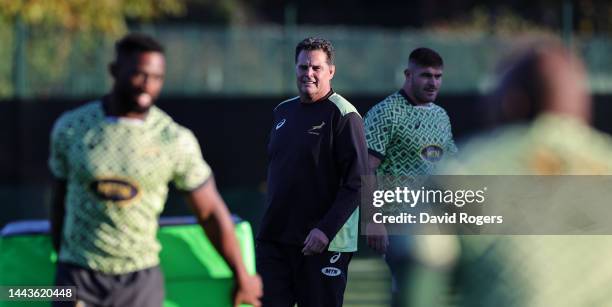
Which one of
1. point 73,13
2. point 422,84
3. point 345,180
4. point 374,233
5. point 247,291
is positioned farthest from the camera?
point 73,13

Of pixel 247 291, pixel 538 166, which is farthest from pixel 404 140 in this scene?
pixel 538 166

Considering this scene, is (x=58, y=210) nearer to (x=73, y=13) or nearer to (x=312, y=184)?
(x=312, y=184)

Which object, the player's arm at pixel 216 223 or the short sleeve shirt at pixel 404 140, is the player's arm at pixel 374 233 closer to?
the short sleeve shirt at pixel 404 140

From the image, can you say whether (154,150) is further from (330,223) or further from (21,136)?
(21,136)

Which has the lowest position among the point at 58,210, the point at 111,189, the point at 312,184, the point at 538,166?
the point at 312,184

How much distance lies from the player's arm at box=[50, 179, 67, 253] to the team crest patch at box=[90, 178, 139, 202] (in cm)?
18

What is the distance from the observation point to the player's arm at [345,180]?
6.56 m

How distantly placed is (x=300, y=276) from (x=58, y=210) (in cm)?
205

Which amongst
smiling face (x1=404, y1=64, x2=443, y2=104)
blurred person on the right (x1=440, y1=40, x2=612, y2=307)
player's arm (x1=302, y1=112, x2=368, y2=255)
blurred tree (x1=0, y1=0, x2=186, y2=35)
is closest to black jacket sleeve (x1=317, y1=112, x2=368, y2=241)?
player's arm (x1=302, y1=112, x2=368, y2=255)

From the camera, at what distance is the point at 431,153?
7.18m

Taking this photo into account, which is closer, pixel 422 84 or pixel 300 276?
pixel 300 276

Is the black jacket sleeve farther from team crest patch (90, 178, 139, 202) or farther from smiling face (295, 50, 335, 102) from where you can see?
team crest patch (90, 178, 139, 202)

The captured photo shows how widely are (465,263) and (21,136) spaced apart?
1436 centimetres

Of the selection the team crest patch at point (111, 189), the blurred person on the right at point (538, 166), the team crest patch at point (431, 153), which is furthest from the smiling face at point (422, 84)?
the blurred person on the right at point (538, 166)
